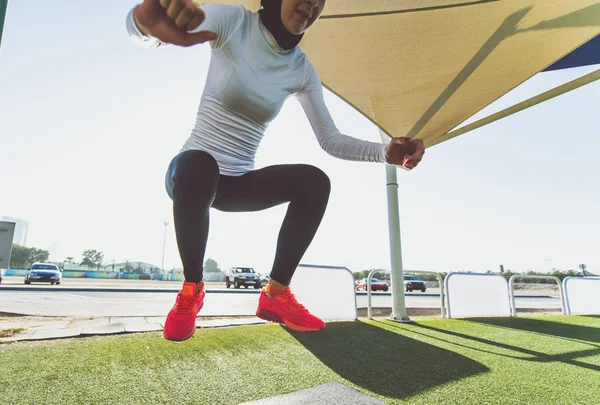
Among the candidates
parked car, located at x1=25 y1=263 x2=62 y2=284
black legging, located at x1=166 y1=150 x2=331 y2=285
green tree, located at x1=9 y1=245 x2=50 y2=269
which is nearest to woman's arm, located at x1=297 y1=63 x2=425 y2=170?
black legging, located at x1=166 y1=150 x2=331 y2=285

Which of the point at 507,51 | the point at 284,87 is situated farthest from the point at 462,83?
the point at 284,87

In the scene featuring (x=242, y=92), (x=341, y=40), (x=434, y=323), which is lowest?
(x=434, y=323)

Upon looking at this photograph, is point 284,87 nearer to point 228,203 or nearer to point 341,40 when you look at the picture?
point 228,203

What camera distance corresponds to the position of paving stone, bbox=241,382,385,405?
2113mm

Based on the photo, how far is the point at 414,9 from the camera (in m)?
2.78

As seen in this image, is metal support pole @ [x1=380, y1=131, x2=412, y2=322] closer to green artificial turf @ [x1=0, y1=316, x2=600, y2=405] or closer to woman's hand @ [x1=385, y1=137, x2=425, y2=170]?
green artificial turf @ [x1=0, y1=316, x2=600, y2=405]

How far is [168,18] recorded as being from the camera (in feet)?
2.26

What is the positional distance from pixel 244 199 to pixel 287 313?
17.6 inches

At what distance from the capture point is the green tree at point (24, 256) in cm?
5541

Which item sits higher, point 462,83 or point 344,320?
point 462,83

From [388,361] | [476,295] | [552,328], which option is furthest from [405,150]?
[476,295]

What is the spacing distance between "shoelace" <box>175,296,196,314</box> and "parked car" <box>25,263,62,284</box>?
21.0 m

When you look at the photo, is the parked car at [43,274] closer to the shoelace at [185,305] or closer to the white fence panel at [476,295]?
the white fence panel at [476,295]

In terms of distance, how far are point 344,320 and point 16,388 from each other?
4.27 m
